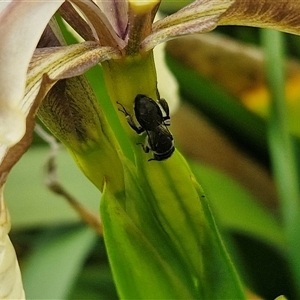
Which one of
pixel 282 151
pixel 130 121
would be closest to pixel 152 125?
pixel 130 121

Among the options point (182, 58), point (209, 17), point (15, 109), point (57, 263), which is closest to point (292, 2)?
point (209, 17)

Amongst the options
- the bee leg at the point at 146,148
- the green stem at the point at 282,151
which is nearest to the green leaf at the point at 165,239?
the bee leg at the point at 146,148

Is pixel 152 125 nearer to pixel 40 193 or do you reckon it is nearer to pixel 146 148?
pixel 146 148

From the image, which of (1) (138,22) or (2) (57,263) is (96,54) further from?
(2) (57,263)

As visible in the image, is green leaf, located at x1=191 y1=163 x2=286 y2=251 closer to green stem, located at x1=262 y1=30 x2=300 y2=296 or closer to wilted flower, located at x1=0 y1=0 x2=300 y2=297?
green stem, located at x1=262 y1=30 x2=300 y2=296

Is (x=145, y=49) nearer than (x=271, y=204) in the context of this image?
Yes
